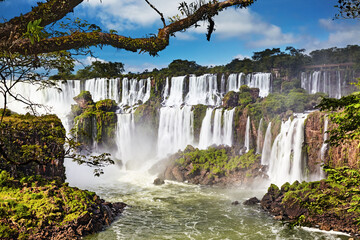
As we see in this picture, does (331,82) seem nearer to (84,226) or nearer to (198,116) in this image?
(198,116)

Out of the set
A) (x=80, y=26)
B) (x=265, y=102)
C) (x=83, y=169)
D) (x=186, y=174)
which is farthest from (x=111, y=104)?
(x=80, y=26)

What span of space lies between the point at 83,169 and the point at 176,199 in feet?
44.2

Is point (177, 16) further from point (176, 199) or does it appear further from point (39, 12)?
point (176, 199)

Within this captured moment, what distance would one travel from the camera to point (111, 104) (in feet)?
128

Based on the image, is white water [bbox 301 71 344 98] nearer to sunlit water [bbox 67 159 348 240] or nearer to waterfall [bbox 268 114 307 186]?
waterfall [bbox 268 114 307 186]

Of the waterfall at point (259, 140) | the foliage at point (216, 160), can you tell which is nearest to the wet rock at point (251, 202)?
the foliage at point (216, 160)

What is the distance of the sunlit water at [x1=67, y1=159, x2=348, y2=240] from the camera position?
15.7m

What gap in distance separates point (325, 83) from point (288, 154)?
1908 centimetres

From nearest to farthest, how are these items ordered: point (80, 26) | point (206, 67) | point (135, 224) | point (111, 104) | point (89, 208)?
point (80, 26)
point (89, 208)
point (135, 224)
point (111, 104)
point (206, 67)

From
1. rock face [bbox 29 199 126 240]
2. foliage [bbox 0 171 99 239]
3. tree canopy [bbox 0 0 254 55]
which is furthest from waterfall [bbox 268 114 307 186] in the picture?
tree canopy [bbox 0 0 254 55]

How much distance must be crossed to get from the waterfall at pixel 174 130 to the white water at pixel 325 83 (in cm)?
1699

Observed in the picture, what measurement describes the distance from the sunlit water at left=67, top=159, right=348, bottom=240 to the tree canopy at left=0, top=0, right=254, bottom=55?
40.3ft

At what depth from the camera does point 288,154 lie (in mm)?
24844

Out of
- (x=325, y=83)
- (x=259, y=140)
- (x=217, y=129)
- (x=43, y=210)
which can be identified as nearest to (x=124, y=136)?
(x=217, y=129)
